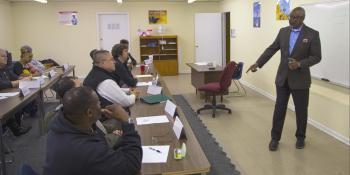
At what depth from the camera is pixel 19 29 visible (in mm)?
9625

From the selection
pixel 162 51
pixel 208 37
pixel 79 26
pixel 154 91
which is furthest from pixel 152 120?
pixel 79 26

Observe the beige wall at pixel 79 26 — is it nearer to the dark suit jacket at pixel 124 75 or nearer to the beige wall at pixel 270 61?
the beige wall at pixel 270 61

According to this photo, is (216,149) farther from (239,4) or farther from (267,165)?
(239,4)

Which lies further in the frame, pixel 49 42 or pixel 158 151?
pixel 49 42

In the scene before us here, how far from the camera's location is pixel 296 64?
3307mm

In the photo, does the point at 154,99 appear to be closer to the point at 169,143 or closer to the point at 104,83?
the point at 104,83

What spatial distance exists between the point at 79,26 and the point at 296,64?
790 cm

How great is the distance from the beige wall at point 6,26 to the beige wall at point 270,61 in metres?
6.16

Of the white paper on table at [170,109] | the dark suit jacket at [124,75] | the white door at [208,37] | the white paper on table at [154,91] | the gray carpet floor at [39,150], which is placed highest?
the white door at [208,37]

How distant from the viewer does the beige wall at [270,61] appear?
409cm

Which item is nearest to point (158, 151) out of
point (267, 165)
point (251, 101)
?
point (267, 165)

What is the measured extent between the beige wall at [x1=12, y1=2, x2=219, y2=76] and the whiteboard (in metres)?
5.92

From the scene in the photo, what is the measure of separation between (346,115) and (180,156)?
2913 mm

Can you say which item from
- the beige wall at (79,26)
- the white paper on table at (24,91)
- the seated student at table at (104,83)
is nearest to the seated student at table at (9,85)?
the white paper on table at (24,91)
